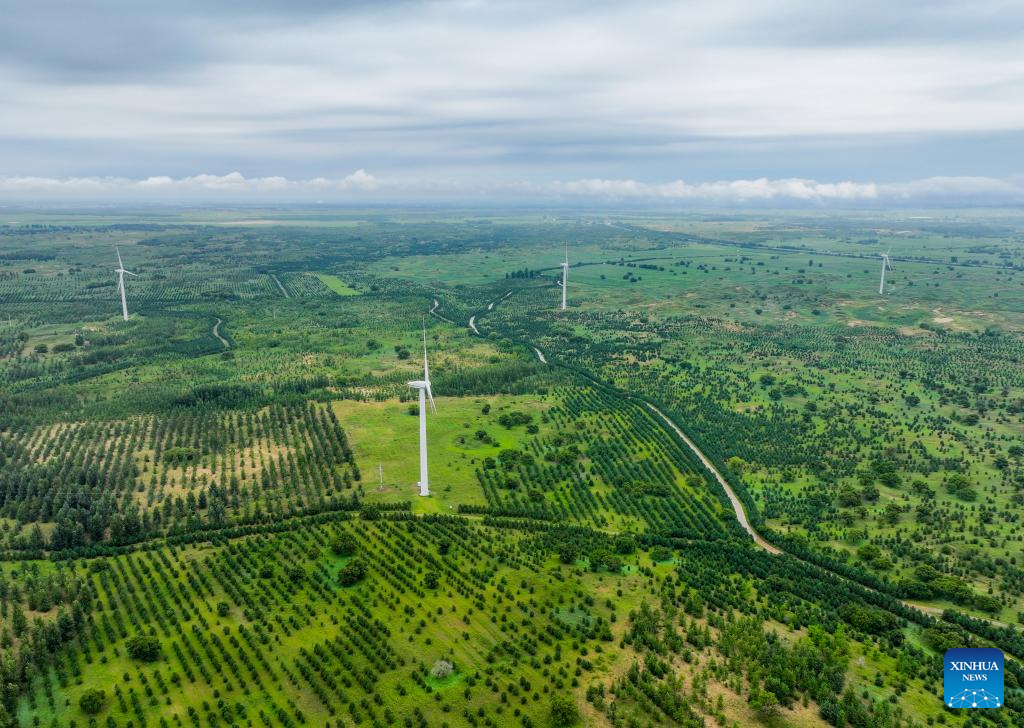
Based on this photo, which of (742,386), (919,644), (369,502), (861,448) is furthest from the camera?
(742,386)

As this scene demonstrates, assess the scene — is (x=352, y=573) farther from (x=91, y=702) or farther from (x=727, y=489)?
(x=727, y=489)

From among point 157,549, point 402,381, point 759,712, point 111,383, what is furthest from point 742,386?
point 111,383

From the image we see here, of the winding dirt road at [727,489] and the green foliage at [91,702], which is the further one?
the winding dirt road at [727,489]

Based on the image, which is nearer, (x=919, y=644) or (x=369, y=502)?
A: (x=919, y=644)

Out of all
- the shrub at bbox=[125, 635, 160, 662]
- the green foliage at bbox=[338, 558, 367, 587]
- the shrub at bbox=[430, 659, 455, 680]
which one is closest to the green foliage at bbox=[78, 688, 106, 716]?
the shrub at bbox=[125, 635, 160, 662]

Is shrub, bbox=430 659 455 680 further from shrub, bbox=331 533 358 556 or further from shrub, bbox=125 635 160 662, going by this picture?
shrub, bbox=125 635 160 662

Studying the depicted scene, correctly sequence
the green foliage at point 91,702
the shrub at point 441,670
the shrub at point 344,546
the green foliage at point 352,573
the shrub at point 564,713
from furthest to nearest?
the shrub at point 344,546 < the green foliage at point 352,573 < the shrub at point 441,670 < the green foliage at point 91,702 < the shrub at point 564,713

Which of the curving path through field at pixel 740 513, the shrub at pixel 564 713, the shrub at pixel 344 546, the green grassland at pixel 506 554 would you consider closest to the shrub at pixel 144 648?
the green grassland at pixel 506 554

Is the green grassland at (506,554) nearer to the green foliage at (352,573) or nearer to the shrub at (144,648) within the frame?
the green foliage at (352,573)

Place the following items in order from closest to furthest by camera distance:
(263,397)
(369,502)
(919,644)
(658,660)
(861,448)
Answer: (658,660) < (919,644) < (369,502) < (861,448) < (263,397)

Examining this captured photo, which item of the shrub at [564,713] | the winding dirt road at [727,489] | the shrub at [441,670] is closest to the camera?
the shrub at [564,713]

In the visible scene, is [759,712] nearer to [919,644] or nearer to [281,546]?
[919,644]
